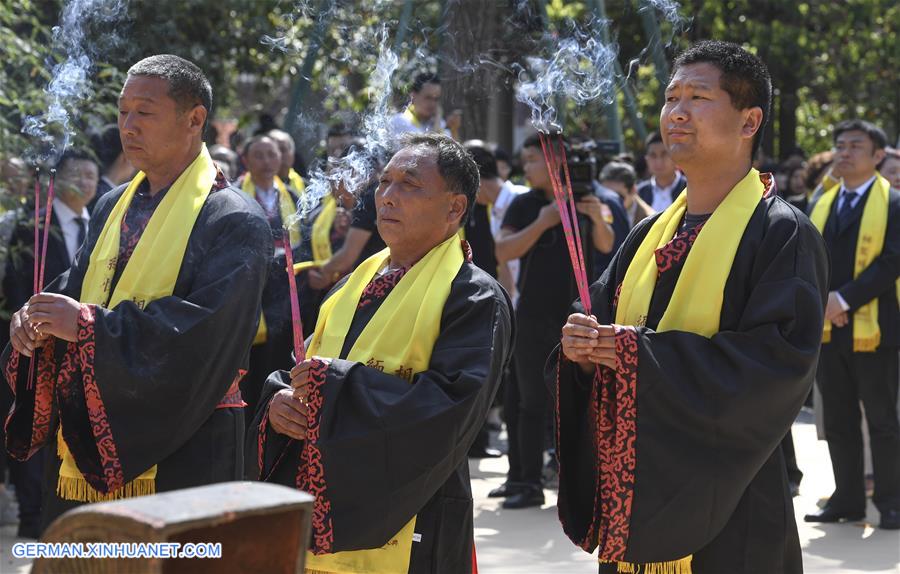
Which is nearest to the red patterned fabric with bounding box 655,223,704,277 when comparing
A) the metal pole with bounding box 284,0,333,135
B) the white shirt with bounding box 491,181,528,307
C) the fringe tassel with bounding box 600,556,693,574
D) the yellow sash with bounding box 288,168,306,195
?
the fringe tassel with bounding box 600,556,693,574

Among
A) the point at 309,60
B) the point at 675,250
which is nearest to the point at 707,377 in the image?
the point at 675,250

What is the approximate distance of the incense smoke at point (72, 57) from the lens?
15.3 ft

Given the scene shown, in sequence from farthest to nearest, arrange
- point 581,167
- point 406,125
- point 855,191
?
1. point 855,191
2. point 581,167
3. point 406,125

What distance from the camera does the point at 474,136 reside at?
32.5ft

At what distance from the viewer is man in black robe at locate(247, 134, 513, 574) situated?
132 inches

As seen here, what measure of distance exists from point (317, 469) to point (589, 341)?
2.61ft

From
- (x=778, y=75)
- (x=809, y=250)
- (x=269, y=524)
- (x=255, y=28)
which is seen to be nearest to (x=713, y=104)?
(x=809, y=250)

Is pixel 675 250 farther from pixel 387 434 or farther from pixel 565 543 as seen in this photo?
pixel 565 543

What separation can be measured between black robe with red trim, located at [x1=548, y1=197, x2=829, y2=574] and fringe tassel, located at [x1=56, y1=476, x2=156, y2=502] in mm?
1433

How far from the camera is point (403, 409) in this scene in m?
3.33

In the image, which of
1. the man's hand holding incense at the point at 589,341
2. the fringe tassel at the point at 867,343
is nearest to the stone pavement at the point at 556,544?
the fringe tassel at the point at 867,343

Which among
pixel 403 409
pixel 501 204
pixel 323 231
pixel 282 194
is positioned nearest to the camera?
pixel 403 409

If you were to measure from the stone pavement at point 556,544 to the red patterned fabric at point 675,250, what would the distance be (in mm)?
2707

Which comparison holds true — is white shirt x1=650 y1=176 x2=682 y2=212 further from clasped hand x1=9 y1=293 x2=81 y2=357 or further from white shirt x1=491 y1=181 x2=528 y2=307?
clasped hand x1=9 y1=293 x2=81 y2=357
